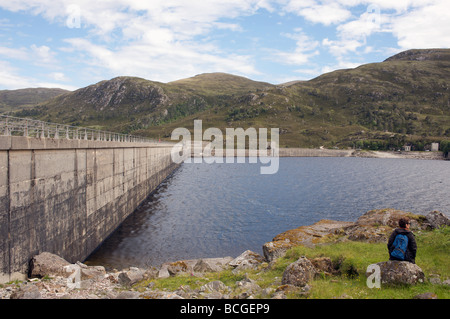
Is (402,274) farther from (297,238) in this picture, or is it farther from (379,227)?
(297,238)

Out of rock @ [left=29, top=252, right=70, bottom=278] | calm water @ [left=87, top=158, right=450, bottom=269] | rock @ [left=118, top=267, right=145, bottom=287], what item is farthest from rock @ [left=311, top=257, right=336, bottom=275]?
calm water @ [left=87, top=158, right=450, bottom=269]

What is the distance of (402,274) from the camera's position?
35.8 feet

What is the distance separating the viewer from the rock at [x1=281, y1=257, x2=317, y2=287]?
1212 cm

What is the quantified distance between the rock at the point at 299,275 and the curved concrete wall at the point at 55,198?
12388 mm

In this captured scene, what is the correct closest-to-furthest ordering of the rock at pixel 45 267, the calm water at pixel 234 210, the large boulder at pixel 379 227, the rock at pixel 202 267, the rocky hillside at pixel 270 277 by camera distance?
the rocky hillside at pixel 270 277, the rock at pixel 45 267, the rock at pixel 202 267, the large boulder at pixel 379 227, the calm water at pixel 234 210

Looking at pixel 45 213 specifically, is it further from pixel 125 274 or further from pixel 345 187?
pixel 345 187

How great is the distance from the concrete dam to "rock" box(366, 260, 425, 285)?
1592 centimetres

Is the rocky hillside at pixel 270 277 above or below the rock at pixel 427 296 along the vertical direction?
below

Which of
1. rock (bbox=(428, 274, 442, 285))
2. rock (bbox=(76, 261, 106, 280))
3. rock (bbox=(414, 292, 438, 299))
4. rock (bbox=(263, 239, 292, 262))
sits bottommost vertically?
rock (bbox=(76, 261, 106, 280))

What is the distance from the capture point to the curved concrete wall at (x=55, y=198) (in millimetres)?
13898

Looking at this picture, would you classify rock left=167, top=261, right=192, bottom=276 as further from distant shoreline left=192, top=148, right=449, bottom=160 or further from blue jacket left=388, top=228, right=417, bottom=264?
distant shoreline left=192, top=148, right=449, bottom=160

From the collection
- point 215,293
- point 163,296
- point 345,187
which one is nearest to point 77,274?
point 163,296

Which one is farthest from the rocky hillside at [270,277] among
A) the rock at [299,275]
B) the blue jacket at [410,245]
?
the blue jacket at [410,245]

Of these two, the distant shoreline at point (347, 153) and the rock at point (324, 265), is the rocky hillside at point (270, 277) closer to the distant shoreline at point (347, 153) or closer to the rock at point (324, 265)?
the rock at point (324, 265)
